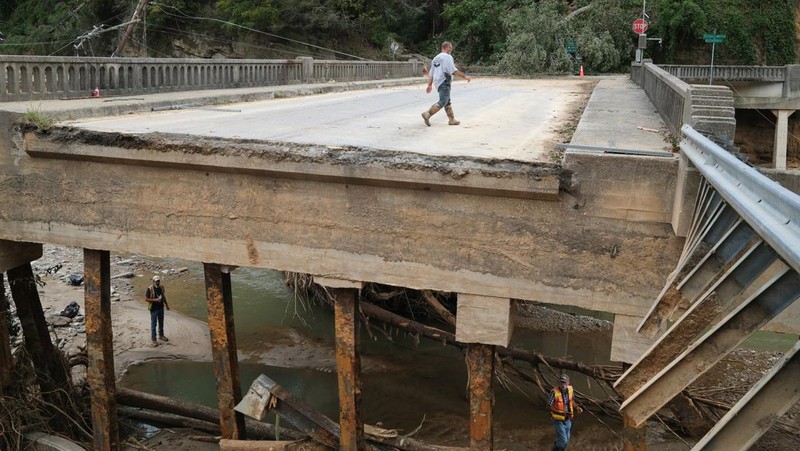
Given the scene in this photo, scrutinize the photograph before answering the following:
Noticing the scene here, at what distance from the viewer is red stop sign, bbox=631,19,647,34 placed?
35.5 m

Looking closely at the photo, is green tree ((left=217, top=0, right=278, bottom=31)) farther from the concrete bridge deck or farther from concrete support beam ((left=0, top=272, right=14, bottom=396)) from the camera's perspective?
concrete support beam ((left=0, top=272, right=14, bottom=396))

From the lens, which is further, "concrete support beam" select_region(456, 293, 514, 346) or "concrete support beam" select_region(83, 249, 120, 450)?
"concrete support beam" select_region(83, 249, 120, 450)

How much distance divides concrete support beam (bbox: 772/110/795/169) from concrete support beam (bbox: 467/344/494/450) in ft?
110

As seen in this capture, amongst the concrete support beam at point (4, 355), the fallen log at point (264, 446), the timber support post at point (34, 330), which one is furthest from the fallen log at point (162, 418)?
the fallen log at point (264, 446)

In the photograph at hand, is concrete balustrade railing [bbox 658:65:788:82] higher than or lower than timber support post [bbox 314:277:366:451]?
higher

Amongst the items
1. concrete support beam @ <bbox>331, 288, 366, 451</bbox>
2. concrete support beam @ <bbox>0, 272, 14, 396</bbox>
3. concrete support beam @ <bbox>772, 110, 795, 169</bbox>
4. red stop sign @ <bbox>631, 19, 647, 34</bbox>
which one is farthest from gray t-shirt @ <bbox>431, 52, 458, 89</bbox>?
concrete support beam @ <bbox>772, 110, 795, 169</bbox>

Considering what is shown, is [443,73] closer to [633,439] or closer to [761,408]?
[633,439]

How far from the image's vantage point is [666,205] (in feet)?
19.3

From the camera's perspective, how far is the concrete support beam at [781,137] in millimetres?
35375

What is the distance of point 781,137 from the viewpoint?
35469 mm

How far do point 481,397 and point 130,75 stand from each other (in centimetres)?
895

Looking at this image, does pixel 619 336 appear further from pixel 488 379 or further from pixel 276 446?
pixel 276 446

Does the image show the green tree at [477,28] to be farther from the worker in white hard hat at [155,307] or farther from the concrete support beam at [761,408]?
the concrete support beam at [761,408]

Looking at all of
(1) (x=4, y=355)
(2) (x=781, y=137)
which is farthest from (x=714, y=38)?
(1) (x=4, y=355)
